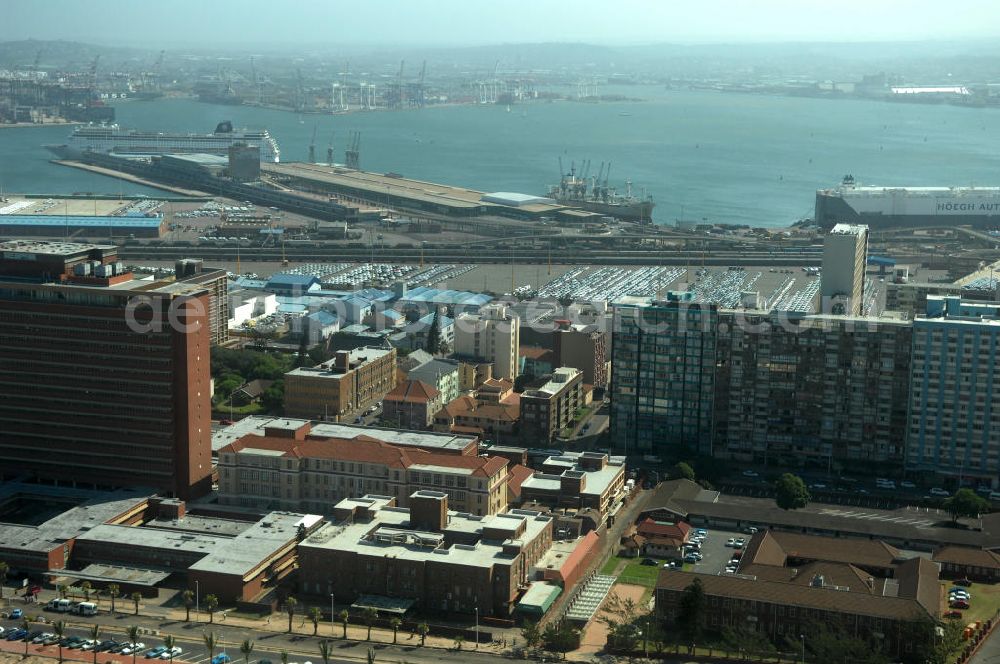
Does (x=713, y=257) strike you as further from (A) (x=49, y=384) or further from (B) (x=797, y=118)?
(B) (x=797, y=118)

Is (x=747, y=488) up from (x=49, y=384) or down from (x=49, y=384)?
down

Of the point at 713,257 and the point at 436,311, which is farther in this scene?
the point at 713,257

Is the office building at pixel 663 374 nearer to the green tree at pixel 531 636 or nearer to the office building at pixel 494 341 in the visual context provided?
the office building at pixel 494 341

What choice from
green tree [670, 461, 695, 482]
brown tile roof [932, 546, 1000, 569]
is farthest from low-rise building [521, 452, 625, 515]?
brown tile roof [932, 546, 1000, 569]

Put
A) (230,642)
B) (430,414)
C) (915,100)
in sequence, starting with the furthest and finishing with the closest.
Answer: (915,100) → (430,414) → (230,642)

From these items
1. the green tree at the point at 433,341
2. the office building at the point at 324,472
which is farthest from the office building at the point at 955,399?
the green tree at the point at 433,341

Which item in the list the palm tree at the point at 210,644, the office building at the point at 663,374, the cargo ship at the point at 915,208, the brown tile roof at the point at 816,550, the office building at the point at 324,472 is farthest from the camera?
the cargo ship at the point at 915,208

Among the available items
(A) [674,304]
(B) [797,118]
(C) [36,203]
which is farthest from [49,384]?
(B) [797,118]
